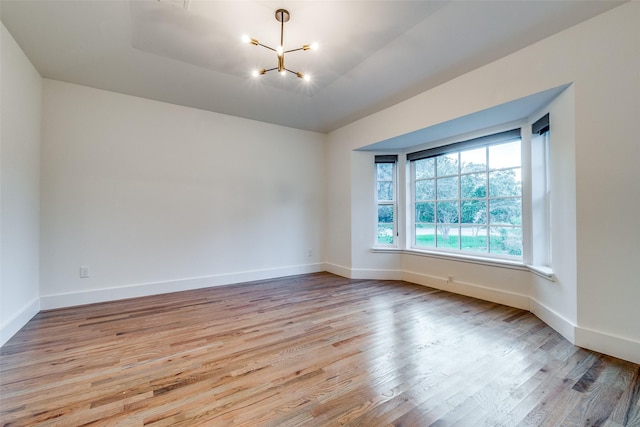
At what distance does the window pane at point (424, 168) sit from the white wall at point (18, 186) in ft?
15.5

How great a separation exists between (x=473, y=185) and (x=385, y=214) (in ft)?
4.58

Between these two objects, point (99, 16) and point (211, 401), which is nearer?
point (211, 401)

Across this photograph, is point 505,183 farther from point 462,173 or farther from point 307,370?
point 307,370

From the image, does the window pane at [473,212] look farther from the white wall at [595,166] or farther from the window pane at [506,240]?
the white wall at [595,166]

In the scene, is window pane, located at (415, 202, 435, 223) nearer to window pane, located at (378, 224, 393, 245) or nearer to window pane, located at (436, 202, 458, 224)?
window pane, located at (436, 202, 458, 224)

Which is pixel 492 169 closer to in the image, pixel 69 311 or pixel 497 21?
pixel 497 21

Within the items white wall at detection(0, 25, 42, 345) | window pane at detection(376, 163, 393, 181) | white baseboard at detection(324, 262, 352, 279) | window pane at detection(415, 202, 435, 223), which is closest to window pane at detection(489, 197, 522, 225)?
window pane at detection(415, 202, 435, 223)

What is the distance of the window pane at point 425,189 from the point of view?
13.7 feet

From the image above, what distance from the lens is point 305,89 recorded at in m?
3.36

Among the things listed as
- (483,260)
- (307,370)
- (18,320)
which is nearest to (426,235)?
(483,260)

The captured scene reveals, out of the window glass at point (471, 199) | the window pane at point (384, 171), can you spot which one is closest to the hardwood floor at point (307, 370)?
the window glass at point (471, 199)

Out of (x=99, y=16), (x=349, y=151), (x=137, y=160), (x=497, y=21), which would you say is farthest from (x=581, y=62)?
(x=137, y=160)

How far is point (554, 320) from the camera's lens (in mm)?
2498

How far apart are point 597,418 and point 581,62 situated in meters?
2.49
